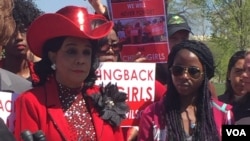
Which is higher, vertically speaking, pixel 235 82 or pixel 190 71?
pixel 190 71

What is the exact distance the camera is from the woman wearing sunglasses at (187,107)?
158 inches

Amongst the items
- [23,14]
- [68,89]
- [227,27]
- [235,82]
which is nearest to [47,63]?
[68,89]

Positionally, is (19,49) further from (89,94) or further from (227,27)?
(227,27)

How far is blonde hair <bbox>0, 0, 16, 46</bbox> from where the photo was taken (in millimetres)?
2752

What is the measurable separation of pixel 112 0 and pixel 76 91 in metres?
1.95

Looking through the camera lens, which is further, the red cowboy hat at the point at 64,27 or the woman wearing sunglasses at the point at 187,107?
the woman wearing sunglasses at the point at 187,107

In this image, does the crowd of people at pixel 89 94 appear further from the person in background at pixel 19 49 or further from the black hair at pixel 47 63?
the person in background at pixel 19 49

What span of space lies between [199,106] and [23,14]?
174 cm

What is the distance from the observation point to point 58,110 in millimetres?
3639

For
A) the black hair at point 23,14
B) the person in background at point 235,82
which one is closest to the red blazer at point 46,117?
the black hair at point 23,14

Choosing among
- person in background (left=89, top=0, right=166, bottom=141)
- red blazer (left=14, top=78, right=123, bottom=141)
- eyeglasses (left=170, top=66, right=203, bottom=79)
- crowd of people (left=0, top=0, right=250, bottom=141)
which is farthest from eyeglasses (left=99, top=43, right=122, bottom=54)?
red blazer (left=14, top=78, right=123, bottom=141)

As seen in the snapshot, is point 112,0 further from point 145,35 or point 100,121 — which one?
point 100,121

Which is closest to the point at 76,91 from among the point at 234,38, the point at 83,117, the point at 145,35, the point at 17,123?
the point at 83,117

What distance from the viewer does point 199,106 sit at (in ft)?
13.5
